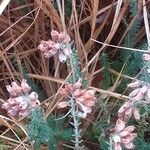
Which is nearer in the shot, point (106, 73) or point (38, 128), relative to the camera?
point (38, 128)

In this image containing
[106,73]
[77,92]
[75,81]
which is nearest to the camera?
[77,92]

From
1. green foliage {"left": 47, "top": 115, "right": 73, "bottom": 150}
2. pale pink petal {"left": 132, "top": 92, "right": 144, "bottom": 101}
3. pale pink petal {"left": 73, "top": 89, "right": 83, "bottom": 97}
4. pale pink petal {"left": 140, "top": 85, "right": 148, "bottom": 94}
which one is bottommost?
green foliage {"left": 47, "top": 115, "right": 73, "bottom": 150}

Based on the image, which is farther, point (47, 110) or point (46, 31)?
point (46, 31)

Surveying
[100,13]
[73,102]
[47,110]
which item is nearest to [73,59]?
[73,102]

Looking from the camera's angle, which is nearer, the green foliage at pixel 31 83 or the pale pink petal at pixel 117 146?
the pale pink petal at pixel 117 146

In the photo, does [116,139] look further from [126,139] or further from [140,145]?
[140,145]

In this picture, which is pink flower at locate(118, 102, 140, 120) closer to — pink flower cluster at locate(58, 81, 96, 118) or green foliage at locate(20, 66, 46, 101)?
pink flower cluster at locate(58, 81, 96, 118)

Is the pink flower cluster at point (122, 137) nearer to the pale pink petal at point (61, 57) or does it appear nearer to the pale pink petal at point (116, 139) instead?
the pale pink petal at point (116, 139)

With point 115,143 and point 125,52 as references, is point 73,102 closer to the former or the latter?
point 115,143

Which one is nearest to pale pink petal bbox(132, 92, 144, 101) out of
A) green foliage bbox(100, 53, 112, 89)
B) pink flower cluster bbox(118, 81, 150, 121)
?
pink flower cluster bbox(118, 81, 150, 121)

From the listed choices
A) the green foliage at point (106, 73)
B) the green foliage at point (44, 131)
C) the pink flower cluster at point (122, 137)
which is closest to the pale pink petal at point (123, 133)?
the pink flower cluster at point (122, 137)

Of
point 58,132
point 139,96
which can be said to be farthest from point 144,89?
point 58,132
